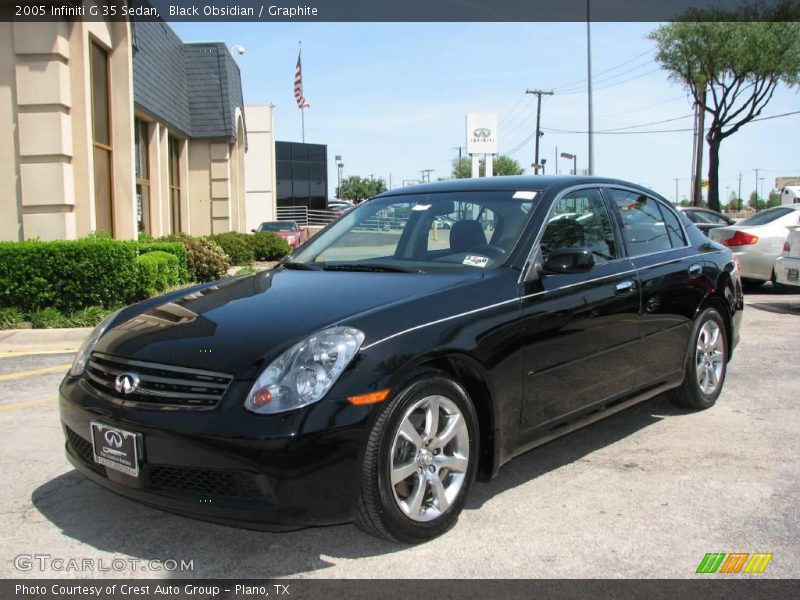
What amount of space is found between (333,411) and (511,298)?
4.04 feet

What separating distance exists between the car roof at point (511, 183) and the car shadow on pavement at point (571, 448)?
5.09ft

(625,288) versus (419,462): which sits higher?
(625,288)

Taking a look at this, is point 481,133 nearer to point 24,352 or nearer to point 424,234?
point 24,352

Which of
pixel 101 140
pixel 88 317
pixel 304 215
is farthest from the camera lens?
pixel 304 215

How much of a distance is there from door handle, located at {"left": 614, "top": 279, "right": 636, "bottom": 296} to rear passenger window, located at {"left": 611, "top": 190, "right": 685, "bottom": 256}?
0.92ft

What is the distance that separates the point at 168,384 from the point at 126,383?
23 centimetres

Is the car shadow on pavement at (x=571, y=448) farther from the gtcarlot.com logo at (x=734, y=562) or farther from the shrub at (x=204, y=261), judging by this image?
the shrub at (x=204, y=261)

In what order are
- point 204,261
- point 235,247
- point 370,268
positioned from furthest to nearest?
point 235,247, point 204,261, point 370,268

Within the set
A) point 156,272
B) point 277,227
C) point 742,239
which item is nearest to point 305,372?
point 156,272

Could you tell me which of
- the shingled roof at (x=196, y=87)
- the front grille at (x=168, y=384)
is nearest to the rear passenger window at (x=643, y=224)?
the front grille at (x=168, y=384)

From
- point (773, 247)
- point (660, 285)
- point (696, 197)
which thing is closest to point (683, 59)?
point (696, 197)

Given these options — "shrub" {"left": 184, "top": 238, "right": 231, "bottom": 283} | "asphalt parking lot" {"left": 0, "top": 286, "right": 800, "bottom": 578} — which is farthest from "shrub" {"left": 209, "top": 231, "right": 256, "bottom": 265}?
"asphalt parking lot" {"left": 0, "top": 286, "right": 800, "bottom": 578}

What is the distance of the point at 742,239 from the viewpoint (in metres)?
12.2

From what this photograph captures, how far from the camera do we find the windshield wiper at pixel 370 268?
13.1 ft
